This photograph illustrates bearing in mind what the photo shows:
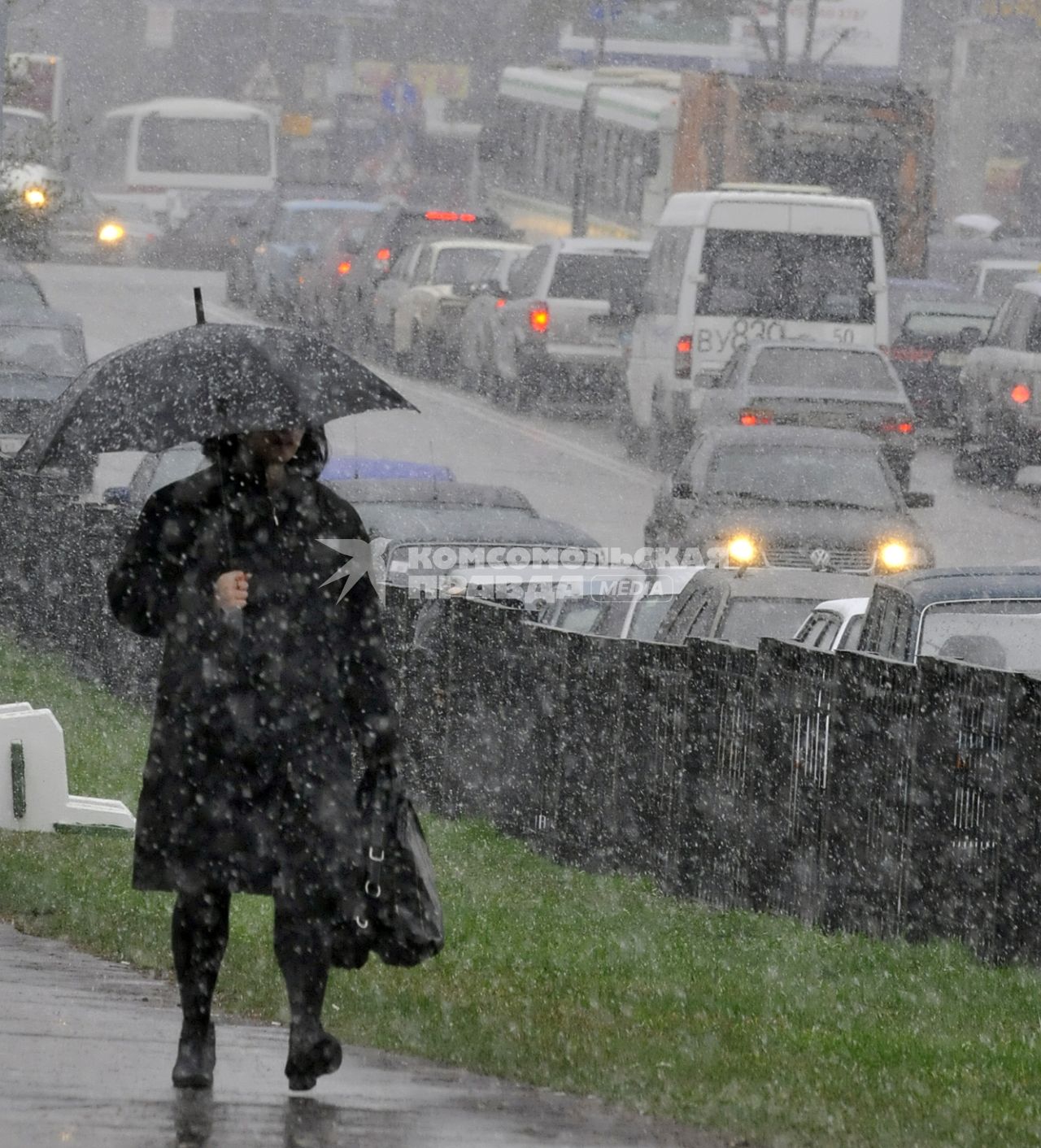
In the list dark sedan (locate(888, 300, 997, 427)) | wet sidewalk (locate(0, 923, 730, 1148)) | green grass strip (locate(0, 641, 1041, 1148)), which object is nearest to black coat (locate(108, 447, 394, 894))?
wet sidewalk (locate(0, 923, 730, 1148))

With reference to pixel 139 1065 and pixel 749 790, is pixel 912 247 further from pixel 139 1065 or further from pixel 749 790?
pixel 139 1065

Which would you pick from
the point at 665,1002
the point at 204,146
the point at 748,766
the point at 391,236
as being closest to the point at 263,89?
the point at 204,146

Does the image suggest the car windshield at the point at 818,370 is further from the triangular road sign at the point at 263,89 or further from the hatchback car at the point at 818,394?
the triangular road sign at the point at 263,89

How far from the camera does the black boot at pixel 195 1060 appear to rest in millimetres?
5930

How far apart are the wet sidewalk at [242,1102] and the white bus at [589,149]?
3160 cm

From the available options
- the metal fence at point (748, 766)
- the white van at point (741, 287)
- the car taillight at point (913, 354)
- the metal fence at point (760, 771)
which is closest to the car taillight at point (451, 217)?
the car taillight at point (913, 354)

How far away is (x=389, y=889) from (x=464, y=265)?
29.9 meters

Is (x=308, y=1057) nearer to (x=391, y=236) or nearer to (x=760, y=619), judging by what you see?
(x=760, y=619)

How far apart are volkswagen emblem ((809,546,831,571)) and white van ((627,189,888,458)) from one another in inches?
348

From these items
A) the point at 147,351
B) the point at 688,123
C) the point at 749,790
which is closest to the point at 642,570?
the point at 749,790

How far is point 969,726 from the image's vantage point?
8.94 meters

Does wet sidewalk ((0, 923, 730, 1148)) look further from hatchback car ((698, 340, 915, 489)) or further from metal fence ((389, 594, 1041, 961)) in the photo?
hatchback car ((698, 340, 915, 489))

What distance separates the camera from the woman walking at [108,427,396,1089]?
19.4 feet

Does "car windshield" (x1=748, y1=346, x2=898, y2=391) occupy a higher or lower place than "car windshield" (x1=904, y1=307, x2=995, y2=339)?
higher
